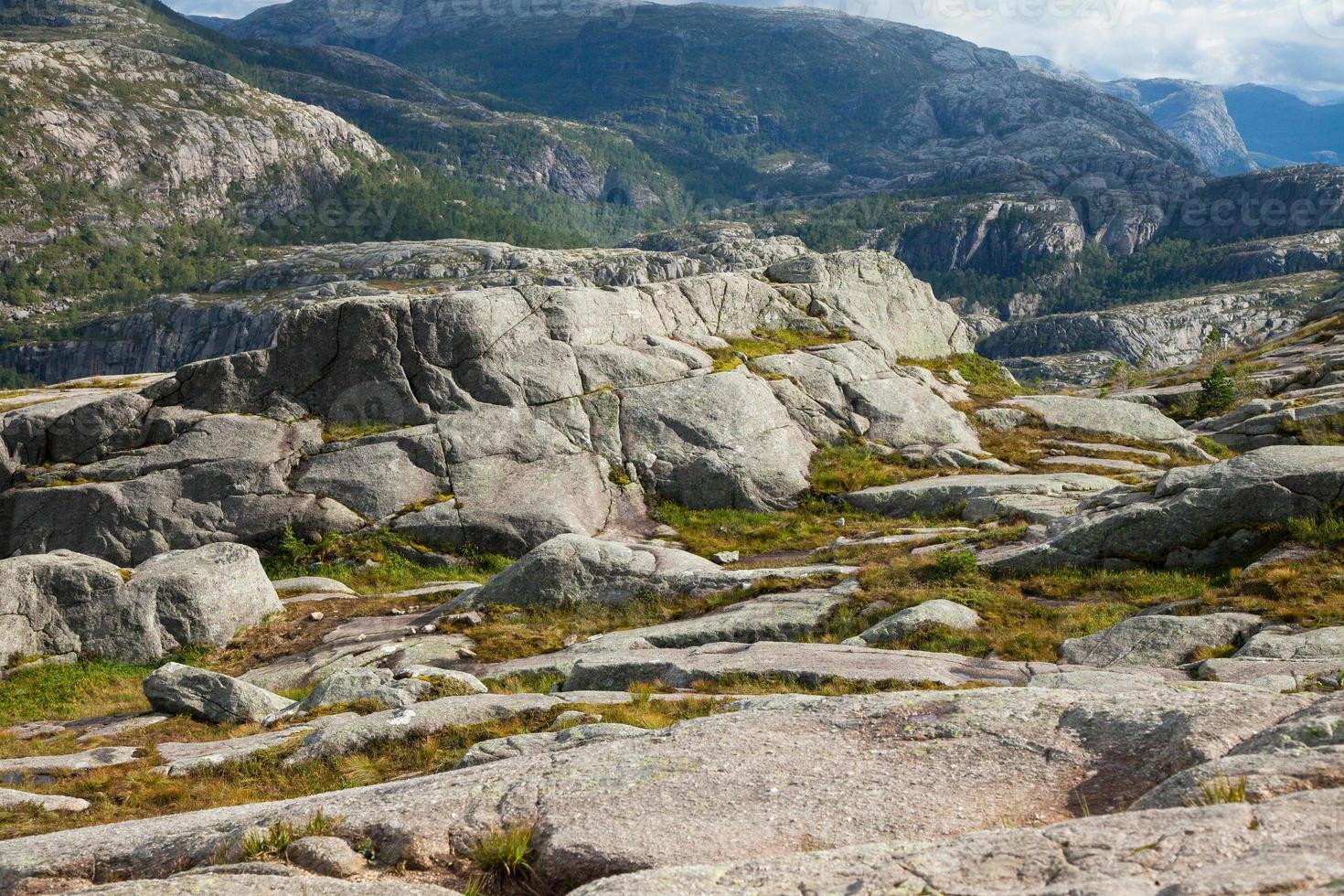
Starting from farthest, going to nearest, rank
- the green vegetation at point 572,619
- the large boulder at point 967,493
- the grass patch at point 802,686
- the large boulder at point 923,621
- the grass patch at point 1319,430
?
the grass patch at point 1319,430
the large boulder at point 967,493
the green vegetation at point 572,619
the large boulder at point 923,621
the grass patch at point 802,686

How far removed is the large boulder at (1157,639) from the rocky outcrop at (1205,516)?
17.1 ft

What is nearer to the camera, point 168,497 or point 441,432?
point 168,497

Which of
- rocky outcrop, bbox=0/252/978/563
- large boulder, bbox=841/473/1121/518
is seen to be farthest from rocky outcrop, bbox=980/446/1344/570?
rocky outcrop, bbox=0/252/978/563

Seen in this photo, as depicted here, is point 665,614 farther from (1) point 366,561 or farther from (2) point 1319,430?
(2) point 1319,430

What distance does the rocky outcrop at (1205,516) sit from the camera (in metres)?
23.6

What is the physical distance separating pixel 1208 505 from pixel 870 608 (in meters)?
10.1

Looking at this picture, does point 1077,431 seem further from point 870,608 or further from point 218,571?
point 218,571

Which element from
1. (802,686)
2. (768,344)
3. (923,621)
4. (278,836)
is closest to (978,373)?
(768,344)

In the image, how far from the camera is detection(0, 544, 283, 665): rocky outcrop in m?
27.1

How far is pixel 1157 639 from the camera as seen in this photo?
1872 centimetres

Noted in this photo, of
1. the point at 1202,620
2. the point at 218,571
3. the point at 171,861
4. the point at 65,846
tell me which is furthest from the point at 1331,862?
the point at 218,571

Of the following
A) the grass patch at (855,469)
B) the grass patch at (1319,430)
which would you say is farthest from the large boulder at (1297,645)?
the grass patch at (1319,430)

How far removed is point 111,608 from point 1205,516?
3338cm

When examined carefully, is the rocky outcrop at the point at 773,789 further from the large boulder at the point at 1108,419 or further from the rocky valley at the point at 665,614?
the large boulder at the point at 1108,419
